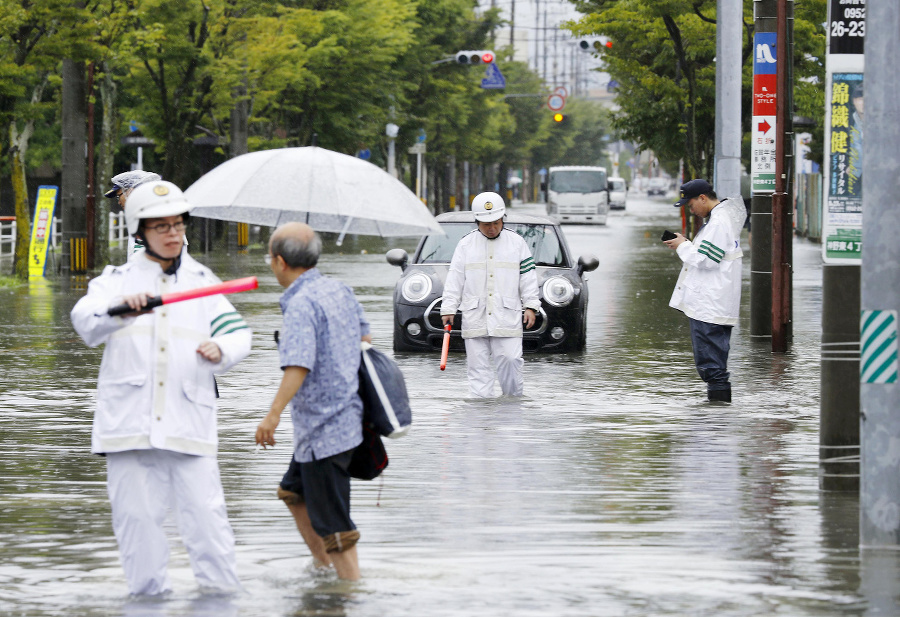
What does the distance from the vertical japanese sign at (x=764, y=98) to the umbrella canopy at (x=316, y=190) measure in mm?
9018

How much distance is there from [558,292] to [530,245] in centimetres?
77

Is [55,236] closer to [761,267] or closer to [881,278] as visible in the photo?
[761,267]

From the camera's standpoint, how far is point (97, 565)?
6.38 m

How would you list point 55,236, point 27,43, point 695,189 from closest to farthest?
1. point 695,189
2. point 27,43
3. point 55,236

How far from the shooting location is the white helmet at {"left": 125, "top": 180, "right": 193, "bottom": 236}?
215 inches

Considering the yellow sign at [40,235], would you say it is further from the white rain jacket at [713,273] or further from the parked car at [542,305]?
the white rain jacket at [713,273]

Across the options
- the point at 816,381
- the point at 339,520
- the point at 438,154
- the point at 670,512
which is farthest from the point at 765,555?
the point at 438,154

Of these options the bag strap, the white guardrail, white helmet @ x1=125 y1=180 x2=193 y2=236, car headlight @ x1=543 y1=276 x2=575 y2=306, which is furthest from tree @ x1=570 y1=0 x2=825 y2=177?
white helmet @ x1=125 y1=180 x2=193 y2=236

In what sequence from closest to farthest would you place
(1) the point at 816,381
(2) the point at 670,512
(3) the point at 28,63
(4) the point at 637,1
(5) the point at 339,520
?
(5) the point at 339,520 → (2) the point at 670,512 → (1) the point at 816,381 → (3) the point at 28,63 → (4) the point at 637,1

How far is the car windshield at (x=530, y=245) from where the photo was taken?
51.0ft

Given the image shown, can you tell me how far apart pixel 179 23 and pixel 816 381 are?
21559 mm

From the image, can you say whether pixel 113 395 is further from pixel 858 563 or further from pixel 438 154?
pixel 438 154

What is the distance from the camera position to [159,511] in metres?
5.52

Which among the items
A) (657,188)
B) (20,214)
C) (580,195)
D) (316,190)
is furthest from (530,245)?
(657,188)
